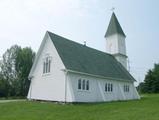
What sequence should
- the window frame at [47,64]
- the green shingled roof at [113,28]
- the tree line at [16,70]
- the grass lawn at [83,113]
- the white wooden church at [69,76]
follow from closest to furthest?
the grass lawn at [83,113]
the white wooden church at [69,76]
the window frame at [47,64]
the green shingled roof at [113,28]
the tree line at [16,70]

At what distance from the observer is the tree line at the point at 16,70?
50156 millimetres

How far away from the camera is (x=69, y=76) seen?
2092 cm

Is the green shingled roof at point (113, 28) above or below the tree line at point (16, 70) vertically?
above

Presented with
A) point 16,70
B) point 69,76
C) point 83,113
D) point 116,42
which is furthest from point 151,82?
point 83,113

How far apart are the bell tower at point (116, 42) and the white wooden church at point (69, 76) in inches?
356

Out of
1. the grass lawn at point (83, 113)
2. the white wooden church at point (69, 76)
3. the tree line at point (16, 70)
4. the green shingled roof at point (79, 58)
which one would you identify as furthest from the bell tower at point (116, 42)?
the tree line at point (16, 70)

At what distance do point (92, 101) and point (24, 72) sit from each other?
34.6 metres

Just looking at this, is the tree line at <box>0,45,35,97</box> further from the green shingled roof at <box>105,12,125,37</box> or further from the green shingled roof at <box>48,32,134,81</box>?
the green shingled roof at <box>48,32,134,81</box>

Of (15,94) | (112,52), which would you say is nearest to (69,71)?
(112,52)

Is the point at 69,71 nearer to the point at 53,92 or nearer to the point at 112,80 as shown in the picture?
the point at 53,92

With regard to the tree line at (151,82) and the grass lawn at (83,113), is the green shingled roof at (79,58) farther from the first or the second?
the tree line at (151,82)

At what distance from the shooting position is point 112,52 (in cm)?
3859

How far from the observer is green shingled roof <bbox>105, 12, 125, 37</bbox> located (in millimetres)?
39369

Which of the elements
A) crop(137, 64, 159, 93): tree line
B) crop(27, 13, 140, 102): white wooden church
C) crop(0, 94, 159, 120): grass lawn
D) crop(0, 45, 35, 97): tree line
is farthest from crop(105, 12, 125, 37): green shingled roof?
crop(137, 64, 159, 93): tree line
